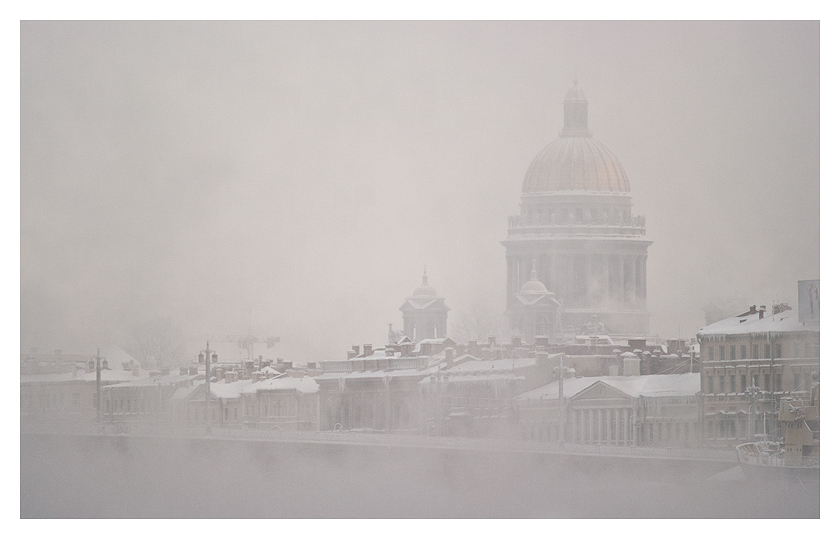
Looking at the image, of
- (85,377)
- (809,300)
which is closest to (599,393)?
(809,300)

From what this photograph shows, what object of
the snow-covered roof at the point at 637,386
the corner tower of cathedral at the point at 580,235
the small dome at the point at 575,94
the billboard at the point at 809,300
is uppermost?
the small dome at the point at 575,94

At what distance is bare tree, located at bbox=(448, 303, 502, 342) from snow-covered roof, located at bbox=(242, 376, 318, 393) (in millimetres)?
2989

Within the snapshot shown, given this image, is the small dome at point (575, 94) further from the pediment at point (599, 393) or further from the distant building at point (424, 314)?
the pediment at point (599, 393)

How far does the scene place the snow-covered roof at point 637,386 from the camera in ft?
140

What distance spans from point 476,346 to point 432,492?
5870mm

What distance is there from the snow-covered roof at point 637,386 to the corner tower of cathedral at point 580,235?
109 cm

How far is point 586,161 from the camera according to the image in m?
43.2

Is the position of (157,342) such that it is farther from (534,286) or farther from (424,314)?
(534,286)

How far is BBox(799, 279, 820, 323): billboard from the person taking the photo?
38550 mm

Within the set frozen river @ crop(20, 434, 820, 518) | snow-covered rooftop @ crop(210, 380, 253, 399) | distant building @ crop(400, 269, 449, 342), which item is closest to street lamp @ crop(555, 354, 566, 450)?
frozen river @ crop(20, 434, 820, 518)

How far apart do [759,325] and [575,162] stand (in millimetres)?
4302

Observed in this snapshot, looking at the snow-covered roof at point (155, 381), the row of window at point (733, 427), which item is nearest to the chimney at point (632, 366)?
the row of window at point (733, 427)

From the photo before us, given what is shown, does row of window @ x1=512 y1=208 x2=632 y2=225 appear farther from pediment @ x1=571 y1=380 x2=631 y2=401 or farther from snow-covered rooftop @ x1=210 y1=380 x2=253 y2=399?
snow-covered rooftop @ x1=210 y1=380 x2=253 y2=399
